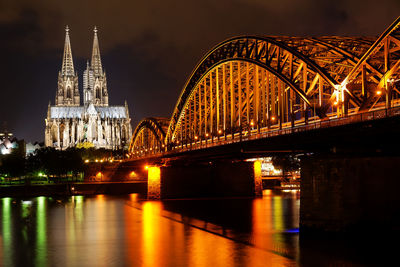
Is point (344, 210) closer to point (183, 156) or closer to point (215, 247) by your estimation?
point (215, 247)

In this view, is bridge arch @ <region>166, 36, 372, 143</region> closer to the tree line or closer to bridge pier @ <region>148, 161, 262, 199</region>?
bridge pier @ <region>148, 161, 262, 199</region>

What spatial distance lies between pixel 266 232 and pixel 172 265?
17.0 meters

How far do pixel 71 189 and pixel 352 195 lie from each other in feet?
316

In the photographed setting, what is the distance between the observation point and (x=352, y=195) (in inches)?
1582

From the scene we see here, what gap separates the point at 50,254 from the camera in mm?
41250

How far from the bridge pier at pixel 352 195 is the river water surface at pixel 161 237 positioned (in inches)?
104

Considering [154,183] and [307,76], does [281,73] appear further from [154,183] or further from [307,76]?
[154,183]

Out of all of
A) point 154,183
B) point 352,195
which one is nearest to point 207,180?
point 154,183

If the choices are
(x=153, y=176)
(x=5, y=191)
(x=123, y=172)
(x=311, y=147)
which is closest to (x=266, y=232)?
(x=311, y=147)

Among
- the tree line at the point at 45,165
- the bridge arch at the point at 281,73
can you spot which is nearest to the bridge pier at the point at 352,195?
the bridge arch at the point at 281,73

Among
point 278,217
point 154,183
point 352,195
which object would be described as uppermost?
point 352,195

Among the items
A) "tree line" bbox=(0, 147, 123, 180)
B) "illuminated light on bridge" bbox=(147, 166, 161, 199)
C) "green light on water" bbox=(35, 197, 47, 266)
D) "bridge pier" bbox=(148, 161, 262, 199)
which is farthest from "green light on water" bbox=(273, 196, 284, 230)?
"tree line" bbox=(0, 147, 123, 180)

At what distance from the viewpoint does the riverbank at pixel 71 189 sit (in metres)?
124

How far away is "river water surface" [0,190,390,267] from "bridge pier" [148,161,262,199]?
456 inches
